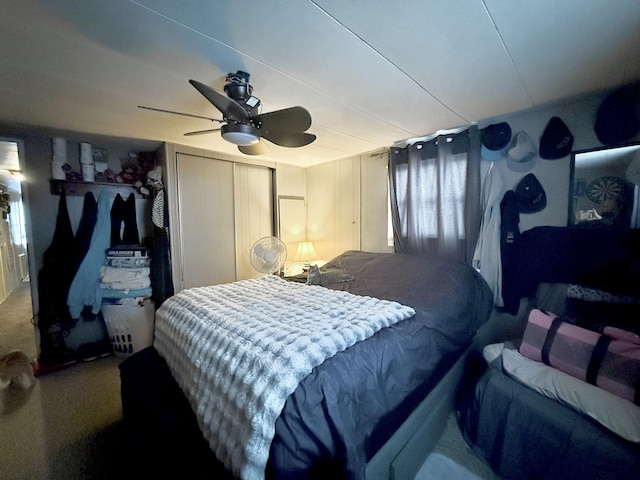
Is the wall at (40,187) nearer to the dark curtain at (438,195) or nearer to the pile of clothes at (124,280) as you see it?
the pile of clothes at (124,280)

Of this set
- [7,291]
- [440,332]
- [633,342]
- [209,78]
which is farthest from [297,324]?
[7,291]

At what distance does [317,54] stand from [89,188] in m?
2.79

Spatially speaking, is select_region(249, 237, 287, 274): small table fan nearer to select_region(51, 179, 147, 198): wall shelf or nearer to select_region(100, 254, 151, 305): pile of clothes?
select_region(100, 254, 151, 305): pile of clothes

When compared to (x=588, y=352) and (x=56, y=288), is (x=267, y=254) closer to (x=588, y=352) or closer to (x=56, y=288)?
(x=56, y=288)

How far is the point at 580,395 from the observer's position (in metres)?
1.15

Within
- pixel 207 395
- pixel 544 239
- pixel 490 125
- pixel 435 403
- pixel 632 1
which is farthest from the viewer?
pixel 490 125

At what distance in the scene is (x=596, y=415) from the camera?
3.56 feet

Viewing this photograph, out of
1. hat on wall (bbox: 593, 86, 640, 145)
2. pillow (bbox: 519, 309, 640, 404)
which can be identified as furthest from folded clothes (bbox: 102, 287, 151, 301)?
hat on wall (bbox: 593, 86, 640, 145)

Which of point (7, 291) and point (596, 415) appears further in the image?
point (7, 291)

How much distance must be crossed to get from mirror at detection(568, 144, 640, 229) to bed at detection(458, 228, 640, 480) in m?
0.14

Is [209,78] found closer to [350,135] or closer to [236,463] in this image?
[350,135]

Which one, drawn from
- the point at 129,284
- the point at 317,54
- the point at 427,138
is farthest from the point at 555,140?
the point at 129,284

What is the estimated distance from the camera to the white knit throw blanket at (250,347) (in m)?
0.85

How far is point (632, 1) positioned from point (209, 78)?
191 cm
